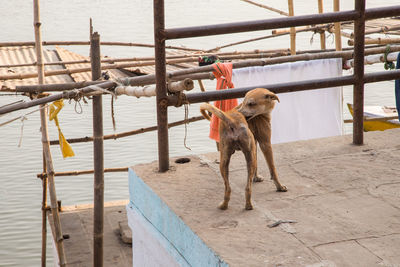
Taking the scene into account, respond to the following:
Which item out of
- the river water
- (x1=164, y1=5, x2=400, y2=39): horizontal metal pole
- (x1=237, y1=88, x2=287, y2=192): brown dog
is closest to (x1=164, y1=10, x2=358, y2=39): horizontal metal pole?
(x1=164, y1=5, x2=400, y2=39): horizontal metal pole

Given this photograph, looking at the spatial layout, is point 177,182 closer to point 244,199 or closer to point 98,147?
point 244,199

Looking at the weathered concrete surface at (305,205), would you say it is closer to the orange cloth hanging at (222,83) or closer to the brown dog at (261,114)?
the brown dog at (261,114)

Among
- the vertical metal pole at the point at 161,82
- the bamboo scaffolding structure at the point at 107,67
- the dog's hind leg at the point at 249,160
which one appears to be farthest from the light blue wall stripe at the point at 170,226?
the bamboo scaffolding structure at the point at 107,67

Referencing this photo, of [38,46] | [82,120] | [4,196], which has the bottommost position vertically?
[4,196]

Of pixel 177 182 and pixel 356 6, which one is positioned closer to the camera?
pixel 177 182

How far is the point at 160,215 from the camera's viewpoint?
2.48m

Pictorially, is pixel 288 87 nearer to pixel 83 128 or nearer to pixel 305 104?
pixel 305 104

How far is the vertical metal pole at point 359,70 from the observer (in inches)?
118

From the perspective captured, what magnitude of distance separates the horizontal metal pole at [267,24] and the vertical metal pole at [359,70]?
0.04 meters

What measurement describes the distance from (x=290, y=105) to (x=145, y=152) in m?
4.90

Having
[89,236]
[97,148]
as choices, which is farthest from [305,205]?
[89,236]

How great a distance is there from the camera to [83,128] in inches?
397

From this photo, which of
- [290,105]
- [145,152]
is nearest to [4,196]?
[145,152]

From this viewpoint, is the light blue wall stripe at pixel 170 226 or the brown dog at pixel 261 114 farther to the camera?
the brown dog at pixel 261 114
